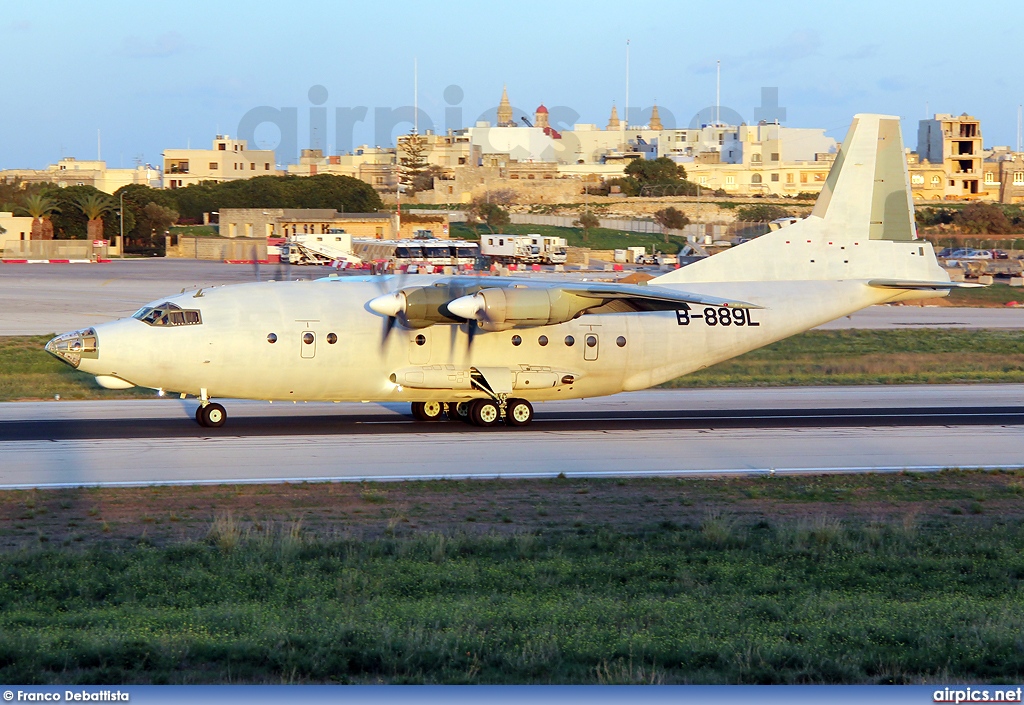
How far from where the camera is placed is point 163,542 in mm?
15102

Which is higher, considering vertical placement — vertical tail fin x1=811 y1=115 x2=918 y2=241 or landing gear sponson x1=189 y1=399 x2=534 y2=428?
vertical tail fin x1=811 y1=115 x2=918 y2=241

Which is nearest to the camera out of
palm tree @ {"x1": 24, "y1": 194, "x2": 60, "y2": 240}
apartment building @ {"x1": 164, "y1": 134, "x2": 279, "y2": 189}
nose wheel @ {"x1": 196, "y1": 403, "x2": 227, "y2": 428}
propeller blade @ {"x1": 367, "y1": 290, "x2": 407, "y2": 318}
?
propeller blade @ {"x1": 367, "y1": 290, "x2": 407, "y2": 318}

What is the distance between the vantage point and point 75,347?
23.4 m

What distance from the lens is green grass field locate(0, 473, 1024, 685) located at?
9141 mm

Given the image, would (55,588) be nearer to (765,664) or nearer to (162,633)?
(162,633)

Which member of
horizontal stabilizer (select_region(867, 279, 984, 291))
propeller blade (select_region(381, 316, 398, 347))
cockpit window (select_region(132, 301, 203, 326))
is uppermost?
horizontal stabilizer (select_region(867, 279, 984, 291))

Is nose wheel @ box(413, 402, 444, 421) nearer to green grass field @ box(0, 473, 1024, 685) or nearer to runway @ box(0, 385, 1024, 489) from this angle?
runway @ box(0, 385, 1024, 489)

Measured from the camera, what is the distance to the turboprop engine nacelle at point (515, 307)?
24.0 metres

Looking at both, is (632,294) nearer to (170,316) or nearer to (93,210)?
(170,316)

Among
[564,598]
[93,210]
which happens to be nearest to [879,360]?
[564,598]

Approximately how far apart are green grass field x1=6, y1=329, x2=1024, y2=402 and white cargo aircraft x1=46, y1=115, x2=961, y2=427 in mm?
7372

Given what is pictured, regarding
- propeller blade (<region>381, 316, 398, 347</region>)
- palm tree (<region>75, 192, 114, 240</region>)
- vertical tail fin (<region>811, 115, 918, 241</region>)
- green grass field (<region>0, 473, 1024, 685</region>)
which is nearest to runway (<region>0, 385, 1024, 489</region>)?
green grass field (<region>0, 473, 1024, 685</region>)

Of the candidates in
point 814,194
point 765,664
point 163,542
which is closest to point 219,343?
point 163,542

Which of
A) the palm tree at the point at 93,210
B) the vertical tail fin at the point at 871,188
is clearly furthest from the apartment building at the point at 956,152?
the vertical tail fin at the point at 871,188
